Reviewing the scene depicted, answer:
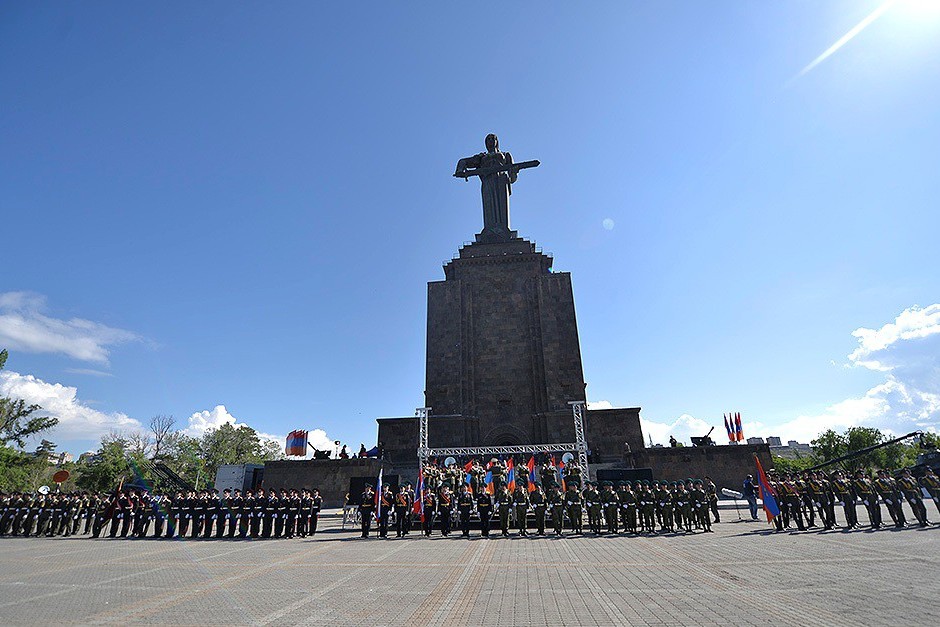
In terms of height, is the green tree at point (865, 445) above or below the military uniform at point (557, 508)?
above

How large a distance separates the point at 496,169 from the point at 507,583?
38.9m

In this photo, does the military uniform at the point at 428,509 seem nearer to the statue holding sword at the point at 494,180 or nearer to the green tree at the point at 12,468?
the statue holding sword at the point at 494,180

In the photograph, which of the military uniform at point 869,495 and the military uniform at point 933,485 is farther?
the military uniform at point 933,485

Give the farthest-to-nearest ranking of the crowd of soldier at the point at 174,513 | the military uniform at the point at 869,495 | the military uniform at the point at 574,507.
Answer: the crowd of soldier at the point at 174,513 < the military uniform at the point at 574,507 < the military uniform at the point at 869,495

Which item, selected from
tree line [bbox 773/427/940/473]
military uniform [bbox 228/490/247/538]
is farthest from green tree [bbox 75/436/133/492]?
tree line [bbox 773/427/940/473]

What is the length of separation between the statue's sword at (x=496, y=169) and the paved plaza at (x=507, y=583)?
34769 millimetres

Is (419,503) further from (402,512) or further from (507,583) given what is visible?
(507,583)

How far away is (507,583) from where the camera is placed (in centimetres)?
891

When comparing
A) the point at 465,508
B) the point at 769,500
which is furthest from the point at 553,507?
the point at 769,500

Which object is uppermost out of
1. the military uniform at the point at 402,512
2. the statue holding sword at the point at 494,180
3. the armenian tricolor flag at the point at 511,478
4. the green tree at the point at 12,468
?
the statue holding sword at the point at 494,180

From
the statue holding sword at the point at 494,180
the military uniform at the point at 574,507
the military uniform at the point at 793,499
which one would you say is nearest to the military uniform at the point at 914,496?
the military uniform at the point at 793,499

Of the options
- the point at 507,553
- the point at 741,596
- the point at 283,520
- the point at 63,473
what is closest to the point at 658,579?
the point at 741,596

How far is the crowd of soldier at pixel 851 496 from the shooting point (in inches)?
632

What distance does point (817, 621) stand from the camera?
6.12 meters
